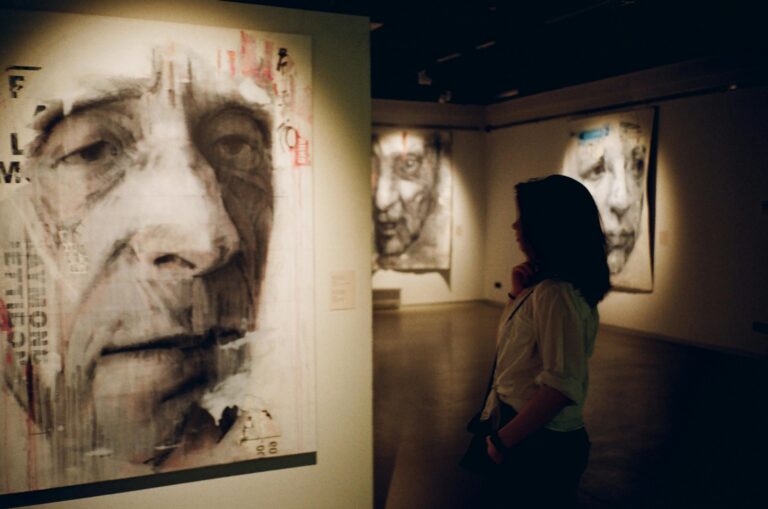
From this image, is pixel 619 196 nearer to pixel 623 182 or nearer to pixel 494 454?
pixel 623 182

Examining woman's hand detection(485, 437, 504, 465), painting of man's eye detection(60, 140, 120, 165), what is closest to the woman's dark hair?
woman's hand detection(485, 437, 504, 465)

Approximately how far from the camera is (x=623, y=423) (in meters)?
4.99

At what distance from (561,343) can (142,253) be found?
5.44 ft

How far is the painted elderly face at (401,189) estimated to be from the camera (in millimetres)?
10328

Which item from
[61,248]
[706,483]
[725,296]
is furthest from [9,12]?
[725,296]

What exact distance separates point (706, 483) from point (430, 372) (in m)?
3.07

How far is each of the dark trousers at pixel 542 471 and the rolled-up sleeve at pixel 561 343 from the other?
15 cm

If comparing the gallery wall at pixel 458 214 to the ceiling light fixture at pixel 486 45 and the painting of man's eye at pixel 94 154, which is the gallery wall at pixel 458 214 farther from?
the painting of man's eye at pixel 94 154

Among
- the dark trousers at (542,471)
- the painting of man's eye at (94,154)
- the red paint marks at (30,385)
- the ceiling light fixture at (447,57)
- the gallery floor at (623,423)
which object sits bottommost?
the gallery floor at (623,423)

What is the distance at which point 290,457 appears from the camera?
2.78 metres

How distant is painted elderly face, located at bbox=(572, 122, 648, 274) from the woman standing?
21.9 feet

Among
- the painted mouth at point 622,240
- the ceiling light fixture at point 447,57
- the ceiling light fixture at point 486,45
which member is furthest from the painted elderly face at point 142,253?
the painted mouth at point 622,240

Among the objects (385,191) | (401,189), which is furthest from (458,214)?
(385,191)

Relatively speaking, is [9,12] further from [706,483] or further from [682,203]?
[682,203]
